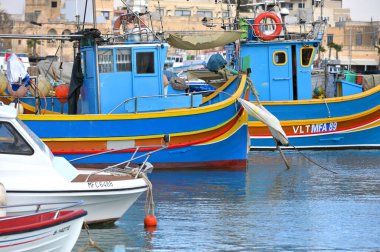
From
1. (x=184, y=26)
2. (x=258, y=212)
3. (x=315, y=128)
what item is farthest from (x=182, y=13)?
(x=258, y=212)

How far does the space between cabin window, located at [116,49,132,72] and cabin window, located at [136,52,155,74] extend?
176mm

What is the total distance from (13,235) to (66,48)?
58001 mm

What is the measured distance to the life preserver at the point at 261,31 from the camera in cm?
2534

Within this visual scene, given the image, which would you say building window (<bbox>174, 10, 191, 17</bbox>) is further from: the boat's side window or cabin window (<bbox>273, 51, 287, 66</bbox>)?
the boat's side window

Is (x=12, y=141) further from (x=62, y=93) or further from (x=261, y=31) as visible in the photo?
(x=261, y=31)

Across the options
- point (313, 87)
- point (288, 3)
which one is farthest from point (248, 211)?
point (288, 3)

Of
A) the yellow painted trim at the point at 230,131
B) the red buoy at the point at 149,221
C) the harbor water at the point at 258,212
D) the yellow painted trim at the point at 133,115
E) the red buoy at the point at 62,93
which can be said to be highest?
the red buoy at the point at 62,93

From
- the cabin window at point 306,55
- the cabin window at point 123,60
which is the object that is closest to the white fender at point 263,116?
the cabin window at point 123,60

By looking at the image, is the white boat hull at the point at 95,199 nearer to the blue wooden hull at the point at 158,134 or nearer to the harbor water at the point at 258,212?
the harbor water at the point at 258,212

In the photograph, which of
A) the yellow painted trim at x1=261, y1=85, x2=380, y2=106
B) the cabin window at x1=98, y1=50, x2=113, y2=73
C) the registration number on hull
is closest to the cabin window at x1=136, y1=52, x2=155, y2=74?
the cabin window at x1=98, y1=50, x2=113, y2=73

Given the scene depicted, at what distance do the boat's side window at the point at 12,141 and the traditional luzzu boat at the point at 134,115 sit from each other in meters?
6.46

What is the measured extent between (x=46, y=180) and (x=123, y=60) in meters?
8.17

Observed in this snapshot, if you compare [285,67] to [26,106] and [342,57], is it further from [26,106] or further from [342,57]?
[342,57]

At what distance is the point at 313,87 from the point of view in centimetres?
2706
